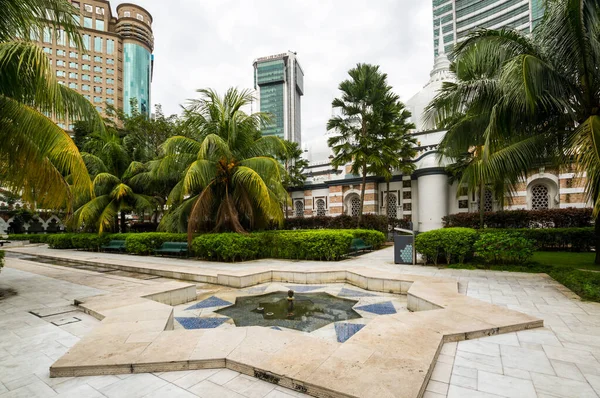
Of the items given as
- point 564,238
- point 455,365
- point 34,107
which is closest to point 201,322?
point 455,365

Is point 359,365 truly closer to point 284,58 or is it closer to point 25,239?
point 25,239

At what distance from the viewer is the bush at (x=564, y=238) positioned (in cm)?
1292

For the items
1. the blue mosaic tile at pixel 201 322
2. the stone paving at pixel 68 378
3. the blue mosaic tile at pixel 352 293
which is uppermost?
the stone paving at pixel 68 378

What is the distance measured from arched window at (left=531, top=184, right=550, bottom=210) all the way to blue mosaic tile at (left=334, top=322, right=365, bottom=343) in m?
20.5

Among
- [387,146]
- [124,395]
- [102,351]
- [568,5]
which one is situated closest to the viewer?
[124,395]

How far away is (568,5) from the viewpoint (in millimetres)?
6941

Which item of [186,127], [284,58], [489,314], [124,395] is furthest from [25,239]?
[284,58]

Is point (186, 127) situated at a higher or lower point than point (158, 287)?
higher

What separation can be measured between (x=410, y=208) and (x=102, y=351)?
2402cm

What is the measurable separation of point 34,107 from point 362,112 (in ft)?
54.4

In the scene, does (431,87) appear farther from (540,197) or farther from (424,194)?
(540,197)

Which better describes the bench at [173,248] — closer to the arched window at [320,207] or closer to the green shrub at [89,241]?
the green shrub at [89,241]

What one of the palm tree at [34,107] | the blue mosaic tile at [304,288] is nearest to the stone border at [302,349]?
the blue mosaic tile at [304,288]

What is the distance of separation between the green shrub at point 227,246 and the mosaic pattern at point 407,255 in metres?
5.53
